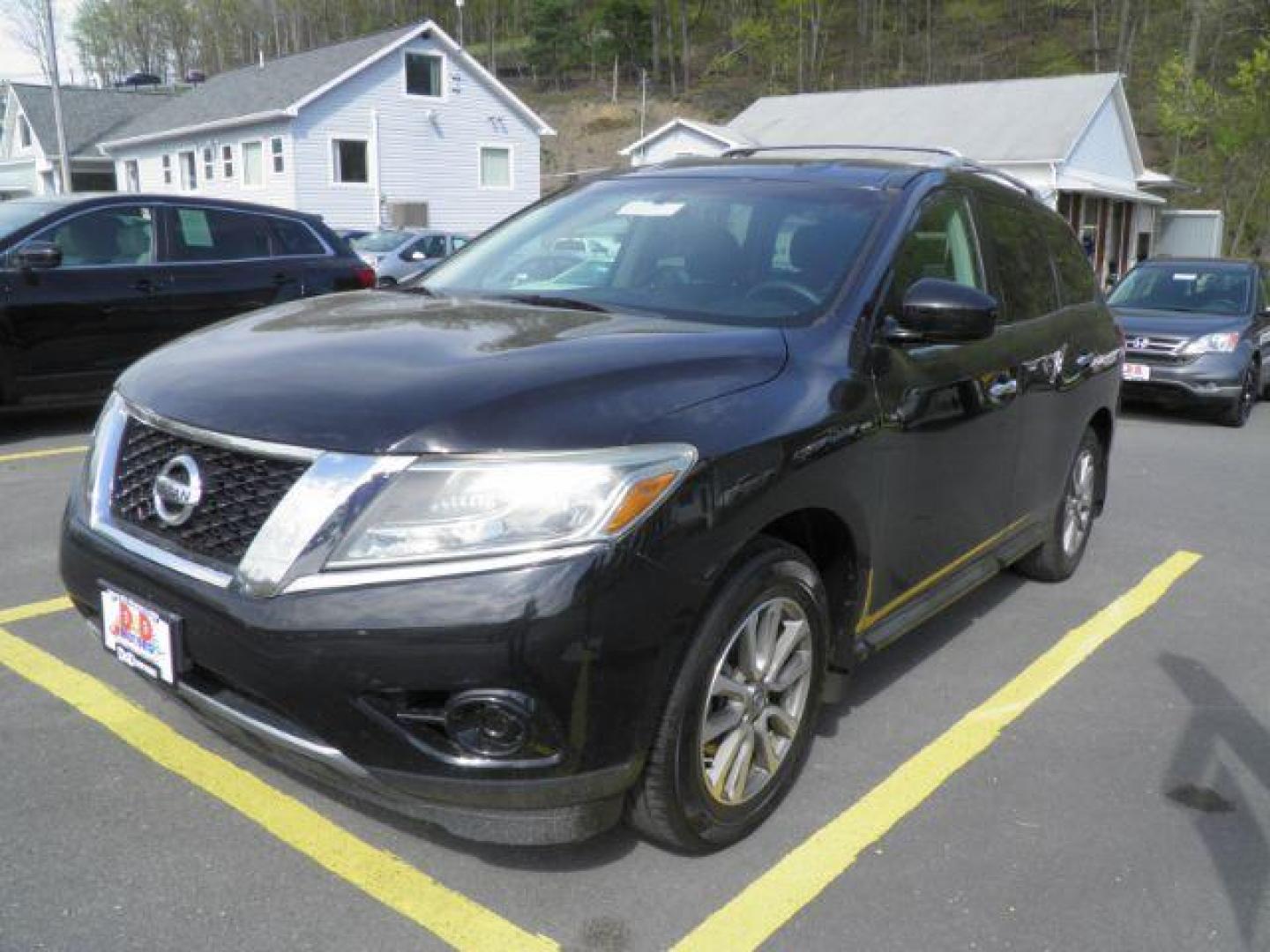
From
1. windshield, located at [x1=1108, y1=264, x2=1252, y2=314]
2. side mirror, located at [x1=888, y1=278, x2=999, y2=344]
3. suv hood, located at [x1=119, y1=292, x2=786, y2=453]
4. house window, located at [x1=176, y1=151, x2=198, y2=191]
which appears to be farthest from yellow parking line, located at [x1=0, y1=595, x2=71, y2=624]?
house window, located at [x1=176, y1=151, x2=198, y2=191]

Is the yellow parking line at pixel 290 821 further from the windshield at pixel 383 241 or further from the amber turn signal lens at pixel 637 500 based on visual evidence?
the windshield at pixel 383 241

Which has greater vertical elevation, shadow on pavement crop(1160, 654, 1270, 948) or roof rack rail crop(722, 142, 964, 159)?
roof rack rail crop(722, 142, 964, 159)

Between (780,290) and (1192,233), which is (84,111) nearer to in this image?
(1192,233)

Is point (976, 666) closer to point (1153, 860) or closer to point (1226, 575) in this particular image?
point (1153, 860)

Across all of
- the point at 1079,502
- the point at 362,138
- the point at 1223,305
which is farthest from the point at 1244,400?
the point at 362,138

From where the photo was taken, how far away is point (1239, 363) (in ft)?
33.4

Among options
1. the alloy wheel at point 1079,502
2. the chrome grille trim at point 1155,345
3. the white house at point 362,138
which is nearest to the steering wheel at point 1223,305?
the chrome grille trim at point 1155,345

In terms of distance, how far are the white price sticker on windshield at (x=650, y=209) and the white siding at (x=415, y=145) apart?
93.9 ft

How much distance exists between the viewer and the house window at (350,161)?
31.6m

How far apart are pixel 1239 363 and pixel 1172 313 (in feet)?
3.02

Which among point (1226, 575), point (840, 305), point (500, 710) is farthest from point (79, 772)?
point (1226, 575)

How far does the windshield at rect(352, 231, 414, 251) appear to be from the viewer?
69.5ft

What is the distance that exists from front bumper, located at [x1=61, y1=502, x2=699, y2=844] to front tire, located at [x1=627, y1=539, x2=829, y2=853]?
107 mm

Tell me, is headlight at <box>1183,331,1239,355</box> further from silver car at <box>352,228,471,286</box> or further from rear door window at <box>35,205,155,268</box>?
silver car at <box>352,228,471,286</box>
